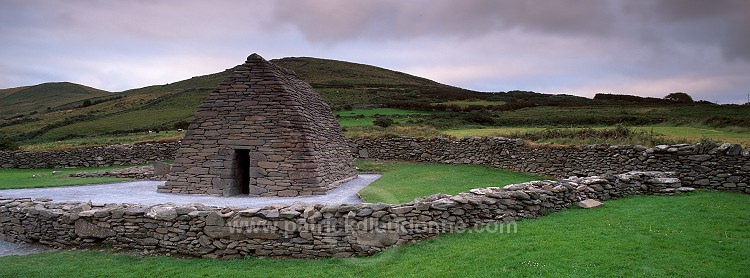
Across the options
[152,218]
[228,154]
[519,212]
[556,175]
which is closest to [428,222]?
[519,212]

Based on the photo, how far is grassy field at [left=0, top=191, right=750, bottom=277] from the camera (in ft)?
21.5

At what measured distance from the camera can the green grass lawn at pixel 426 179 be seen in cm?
1422

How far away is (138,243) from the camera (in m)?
9.47

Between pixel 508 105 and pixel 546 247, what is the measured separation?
45.9 meters

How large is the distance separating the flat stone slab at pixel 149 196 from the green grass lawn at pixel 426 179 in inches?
35.1

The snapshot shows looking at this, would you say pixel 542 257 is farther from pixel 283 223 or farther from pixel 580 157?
pixel 580 157

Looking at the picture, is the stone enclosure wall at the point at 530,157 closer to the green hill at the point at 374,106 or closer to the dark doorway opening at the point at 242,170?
the green hill at the point at 374,106

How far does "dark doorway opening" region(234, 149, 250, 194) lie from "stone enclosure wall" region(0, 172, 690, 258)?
20.9 ft

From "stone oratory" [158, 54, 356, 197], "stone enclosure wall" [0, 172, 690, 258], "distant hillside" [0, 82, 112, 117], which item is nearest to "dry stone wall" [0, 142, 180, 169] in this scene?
"stone oratory" [158, 54, 356, 197]

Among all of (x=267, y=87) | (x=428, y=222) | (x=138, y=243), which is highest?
(x=267, y=87)

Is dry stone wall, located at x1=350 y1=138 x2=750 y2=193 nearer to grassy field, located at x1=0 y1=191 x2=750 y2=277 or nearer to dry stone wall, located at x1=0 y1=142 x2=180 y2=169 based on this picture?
grassy field, located at x1=0 y1=191 x2=750 y2=277


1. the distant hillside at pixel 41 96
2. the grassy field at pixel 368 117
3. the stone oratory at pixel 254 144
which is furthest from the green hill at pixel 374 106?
the stone oratory at pixel 254 144

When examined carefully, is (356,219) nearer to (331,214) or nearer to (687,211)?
(331,214)

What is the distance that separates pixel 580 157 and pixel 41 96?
439 feet
